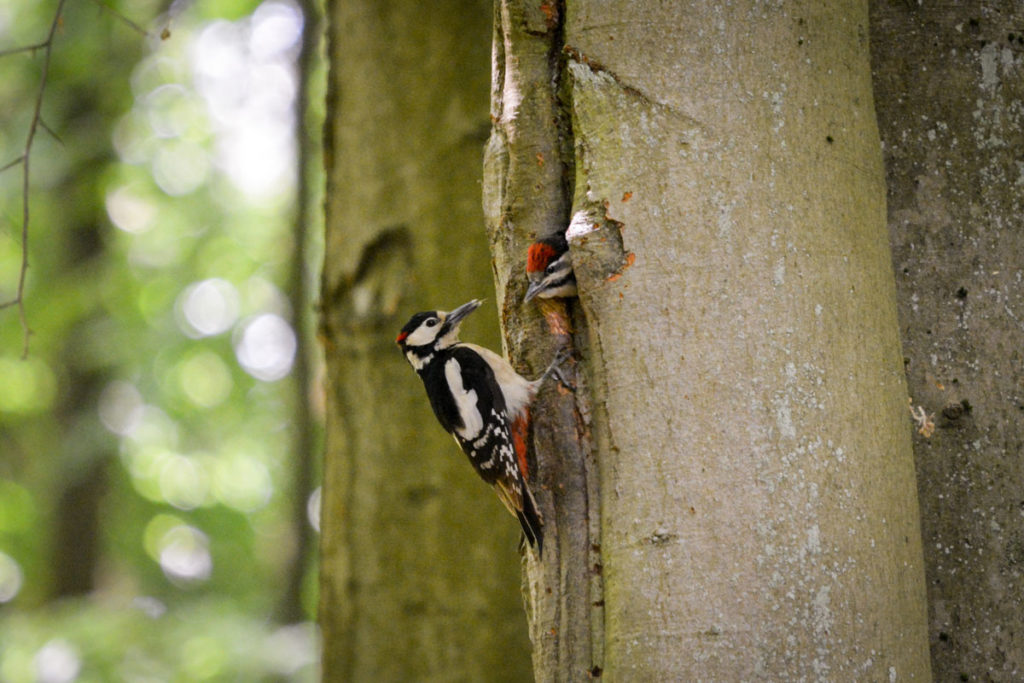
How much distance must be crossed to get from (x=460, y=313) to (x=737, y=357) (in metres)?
1.43

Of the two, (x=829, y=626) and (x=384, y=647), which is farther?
→ (x=384, y=647)

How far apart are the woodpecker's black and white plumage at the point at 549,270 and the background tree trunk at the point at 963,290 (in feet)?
2.79

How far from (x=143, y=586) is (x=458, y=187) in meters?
10.2

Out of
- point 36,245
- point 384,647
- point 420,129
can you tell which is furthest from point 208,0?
point 384,647

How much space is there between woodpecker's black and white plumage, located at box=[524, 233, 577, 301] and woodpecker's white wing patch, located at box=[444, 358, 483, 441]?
60 centimetres

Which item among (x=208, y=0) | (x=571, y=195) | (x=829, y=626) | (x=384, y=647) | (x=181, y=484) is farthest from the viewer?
(x=181, y=484)

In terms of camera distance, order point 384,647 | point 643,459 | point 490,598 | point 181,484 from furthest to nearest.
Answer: point 181,484 → point 384,647 → point 490,598 → point 643,459

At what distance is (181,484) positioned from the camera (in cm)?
1126

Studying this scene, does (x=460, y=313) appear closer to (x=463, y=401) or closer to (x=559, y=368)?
(x=463, y=401)

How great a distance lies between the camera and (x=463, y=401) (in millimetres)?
2996

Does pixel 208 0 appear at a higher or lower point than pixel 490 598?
higher

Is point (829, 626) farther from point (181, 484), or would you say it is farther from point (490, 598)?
point (181, 484)

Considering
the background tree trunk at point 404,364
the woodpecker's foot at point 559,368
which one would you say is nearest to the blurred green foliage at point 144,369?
the background tree trunk at point 404,364

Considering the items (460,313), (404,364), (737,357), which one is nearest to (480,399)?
(460,313)
